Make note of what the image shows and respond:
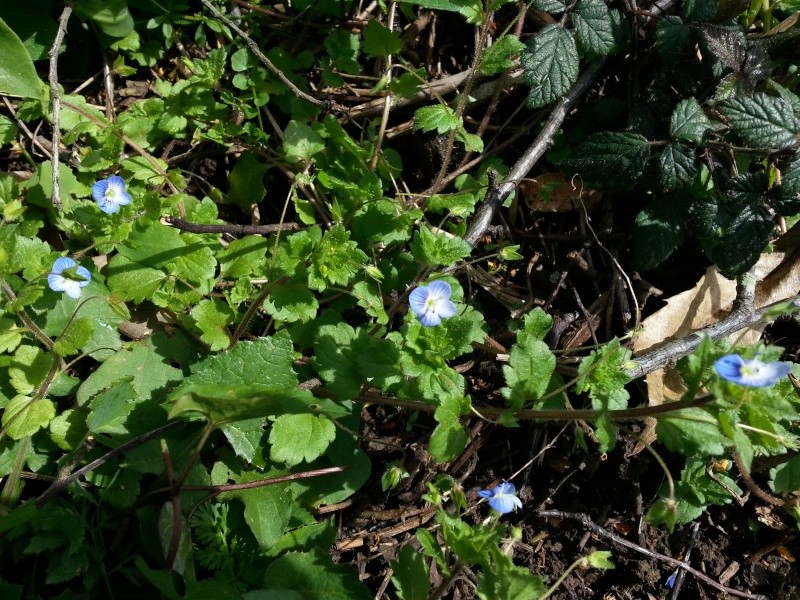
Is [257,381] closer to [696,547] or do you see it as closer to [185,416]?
[185,416]

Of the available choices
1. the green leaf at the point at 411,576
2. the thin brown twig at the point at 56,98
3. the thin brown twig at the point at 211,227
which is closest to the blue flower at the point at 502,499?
the green leaf at the point at 411,576

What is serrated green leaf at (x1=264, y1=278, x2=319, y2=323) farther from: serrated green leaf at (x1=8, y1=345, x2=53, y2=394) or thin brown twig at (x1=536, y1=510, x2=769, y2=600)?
thin brown twig at (x1=536, y1=510, x2=769, y2=600)

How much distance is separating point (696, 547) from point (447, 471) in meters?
0.93

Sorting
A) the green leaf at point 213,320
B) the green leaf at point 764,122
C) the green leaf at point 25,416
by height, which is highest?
the green leaf at point 764,122

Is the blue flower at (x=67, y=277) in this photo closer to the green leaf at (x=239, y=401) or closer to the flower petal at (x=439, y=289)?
the green leaf at (x=239, y=401)

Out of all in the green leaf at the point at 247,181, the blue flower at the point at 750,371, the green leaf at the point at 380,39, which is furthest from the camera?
the green leaf at the point at 247,181

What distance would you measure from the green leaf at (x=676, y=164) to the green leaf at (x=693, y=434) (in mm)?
979

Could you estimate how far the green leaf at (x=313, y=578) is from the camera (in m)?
2.18

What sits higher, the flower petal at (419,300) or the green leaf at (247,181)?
the flower petal at (419,300)

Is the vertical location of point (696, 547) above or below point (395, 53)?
below

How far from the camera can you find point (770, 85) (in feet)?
8.21

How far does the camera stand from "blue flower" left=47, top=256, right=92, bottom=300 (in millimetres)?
2290

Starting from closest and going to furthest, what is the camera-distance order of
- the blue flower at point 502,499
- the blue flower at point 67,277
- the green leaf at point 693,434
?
the green leaf at point 693,434, the blue flower at point 502,499, the blue flower at point 67,277

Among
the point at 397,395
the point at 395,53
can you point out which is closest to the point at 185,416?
the point at 397,395
